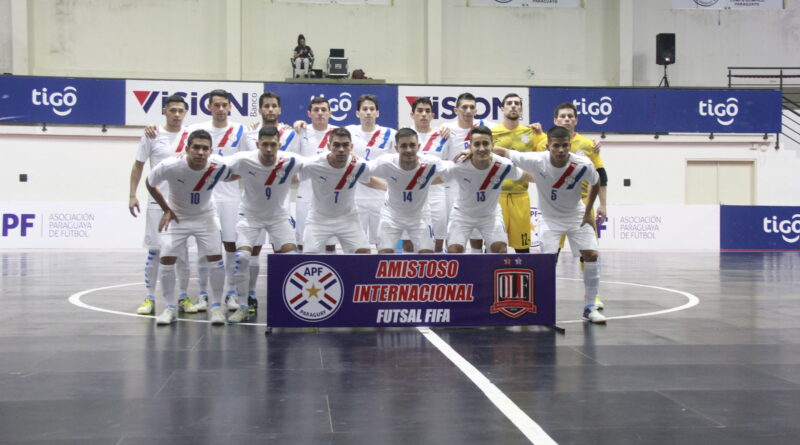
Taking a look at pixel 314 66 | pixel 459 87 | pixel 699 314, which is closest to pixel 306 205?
pixel 699 314

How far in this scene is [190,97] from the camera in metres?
23.4

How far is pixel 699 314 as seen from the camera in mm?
9766

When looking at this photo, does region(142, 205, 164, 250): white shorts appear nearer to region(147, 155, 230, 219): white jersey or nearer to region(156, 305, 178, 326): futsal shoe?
region(147, 155, 230, 219): white jersey

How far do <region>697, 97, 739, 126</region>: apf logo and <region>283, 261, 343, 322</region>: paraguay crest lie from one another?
1977 centimetres

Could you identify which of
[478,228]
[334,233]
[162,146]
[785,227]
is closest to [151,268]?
[162,146]

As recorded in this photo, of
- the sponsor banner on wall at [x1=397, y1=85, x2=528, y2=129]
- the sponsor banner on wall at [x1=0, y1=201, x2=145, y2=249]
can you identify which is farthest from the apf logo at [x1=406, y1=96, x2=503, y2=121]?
the sponsor banner on wall at [x1=0, y1=201, x2=145, y2=249]

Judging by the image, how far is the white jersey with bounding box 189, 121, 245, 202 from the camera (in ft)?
33.4

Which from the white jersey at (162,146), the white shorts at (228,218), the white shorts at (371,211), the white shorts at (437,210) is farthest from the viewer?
the white shorts at (371,211)

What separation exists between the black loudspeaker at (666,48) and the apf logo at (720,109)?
3.52 m

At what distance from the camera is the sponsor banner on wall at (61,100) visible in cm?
2317

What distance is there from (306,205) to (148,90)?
14.0 meters

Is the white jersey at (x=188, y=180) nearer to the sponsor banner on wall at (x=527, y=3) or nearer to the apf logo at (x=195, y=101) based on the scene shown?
the apf logo at (x=195, y=101)

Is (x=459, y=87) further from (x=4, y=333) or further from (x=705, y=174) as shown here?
(x=4, y=333)

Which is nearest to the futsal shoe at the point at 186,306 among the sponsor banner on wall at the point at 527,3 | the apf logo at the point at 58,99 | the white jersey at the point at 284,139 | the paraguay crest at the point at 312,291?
the white jersey at the point at 284,139
